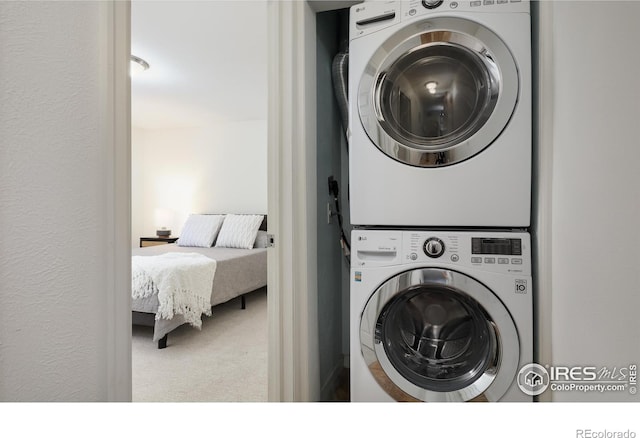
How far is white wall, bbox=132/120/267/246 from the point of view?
5156 millimetres

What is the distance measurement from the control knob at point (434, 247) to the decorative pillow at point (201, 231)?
148 inches

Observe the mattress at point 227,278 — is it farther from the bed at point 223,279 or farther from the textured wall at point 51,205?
the textured wall at point 51,205

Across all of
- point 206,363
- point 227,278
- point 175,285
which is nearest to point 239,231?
point 227,278

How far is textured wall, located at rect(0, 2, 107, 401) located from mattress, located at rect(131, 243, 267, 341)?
2197 millimetres

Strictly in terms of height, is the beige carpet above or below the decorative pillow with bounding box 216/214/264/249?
below

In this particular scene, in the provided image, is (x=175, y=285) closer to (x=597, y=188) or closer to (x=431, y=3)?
(x=431, y=3)

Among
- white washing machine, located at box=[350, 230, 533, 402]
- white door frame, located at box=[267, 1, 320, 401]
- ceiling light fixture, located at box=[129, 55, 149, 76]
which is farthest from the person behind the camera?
ceiling light fixture, located at box=[129, 55, 149, 76]

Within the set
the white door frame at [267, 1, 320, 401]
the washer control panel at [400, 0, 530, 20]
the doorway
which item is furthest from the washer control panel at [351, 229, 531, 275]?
the doorway

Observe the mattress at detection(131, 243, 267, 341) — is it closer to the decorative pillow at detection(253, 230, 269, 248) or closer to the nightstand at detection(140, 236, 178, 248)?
the decorative pillow at detection(253, 230, 269, 248)

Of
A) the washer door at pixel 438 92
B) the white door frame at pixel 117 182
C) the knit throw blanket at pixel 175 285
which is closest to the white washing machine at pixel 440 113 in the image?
the washer door at pixel 438 92

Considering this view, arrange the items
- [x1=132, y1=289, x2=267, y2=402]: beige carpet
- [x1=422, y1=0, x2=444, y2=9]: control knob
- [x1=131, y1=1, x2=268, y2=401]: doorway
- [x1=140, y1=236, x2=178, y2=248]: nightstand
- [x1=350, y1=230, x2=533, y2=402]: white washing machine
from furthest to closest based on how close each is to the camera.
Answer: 1. [x1=140, y1=236, x2=178, y2=248]: nightstand
2. [x1=131, y1=1, x2=268, y2=401]: doorway
3. [x1=132, y1=289, x2=267, y2=402]: beige carpet
4. [x1=422, y1=0, x2=444, y2=9]: control knob
5. [x1=350, y1=230, x2=533, y2=402]: white washing machine

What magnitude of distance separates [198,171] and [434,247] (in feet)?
15.9

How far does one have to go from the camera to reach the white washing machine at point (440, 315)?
1255 millimetres

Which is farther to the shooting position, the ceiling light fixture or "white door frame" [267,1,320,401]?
the ceiling light fixture
